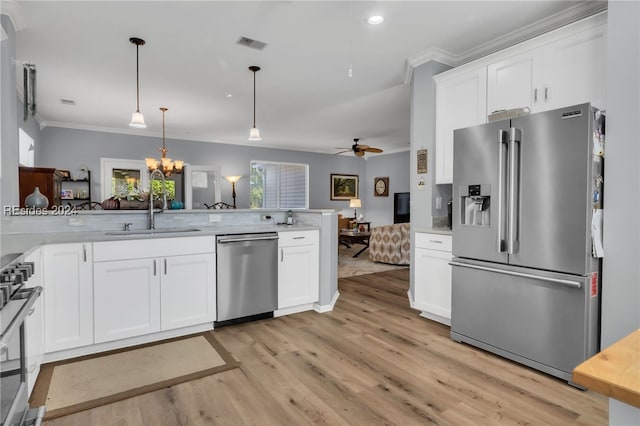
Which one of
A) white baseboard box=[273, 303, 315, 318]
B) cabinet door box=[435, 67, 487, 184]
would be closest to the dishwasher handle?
white baseboard box=[273, 303, 315, 318]

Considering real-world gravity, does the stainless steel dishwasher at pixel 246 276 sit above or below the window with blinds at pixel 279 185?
below

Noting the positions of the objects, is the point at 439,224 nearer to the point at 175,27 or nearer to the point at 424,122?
the point at 424,122

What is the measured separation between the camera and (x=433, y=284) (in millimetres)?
3273

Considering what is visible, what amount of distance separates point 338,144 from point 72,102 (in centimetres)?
562

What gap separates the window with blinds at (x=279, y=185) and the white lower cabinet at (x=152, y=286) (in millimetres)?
6175

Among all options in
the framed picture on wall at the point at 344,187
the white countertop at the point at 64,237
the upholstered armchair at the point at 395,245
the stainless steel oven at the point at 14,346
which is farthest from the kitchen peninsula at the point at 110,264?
the framed picture on wall at the point at 344,187

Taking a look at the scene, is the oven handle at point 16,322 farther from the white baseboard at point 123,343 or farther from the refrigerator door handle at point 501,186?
the refrigerator door handle at point 501,186

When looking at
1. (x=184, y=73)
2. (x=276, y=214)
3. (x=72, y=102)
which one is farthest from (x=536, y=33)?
(x=72, y=102)

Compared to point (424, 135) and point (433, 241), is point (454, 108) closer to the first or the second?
point (424, 135)

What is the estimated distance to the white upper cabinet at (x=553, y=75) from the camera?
248 centimetres

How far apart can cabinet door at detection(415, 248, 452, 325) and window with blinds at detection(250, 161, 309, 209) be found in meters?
6.38

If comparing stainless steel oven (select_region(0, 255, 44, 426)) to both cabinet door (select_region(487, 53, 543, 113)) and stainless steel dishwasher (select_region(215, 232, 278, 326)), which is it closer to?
stainless steel dishwasher (select_region(215, 232, 278, 326))

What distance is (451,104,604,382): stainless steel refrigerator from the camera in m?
2.14

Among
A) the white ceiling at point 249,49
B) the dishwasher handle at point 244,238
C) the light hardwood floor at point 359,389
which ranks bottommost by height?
the light hardwood floor at point 359,389
